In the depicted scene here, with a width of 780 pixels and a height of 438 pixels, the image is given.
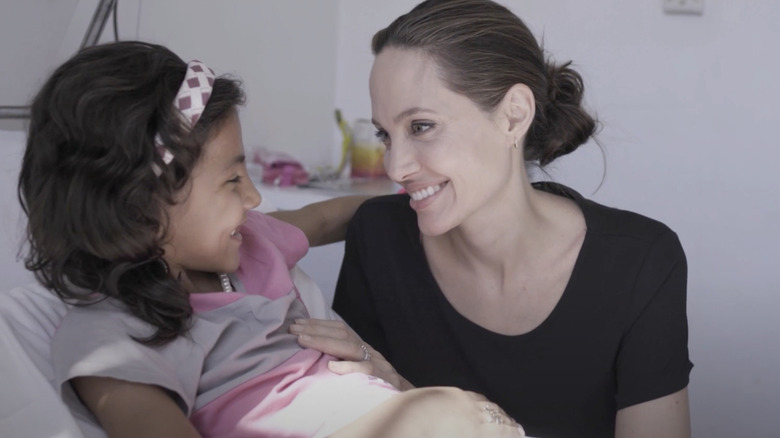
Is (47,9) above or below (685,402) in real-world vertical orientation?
above

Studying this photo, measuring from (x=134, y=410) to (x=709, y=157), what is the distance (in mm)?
2028

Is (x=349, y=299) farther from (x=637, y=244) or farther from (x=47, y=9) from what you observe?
(x=47, y=9)

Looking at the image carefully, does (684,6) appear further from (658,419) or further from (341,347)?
(341,347)

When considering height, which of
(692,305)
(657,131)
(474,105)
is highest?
(474,105)

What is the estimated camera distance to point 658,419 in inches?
56.2

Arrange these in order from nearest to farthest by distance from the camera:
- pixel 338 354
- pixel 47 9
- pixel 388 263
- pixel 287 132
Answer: pixel 338 354 < pixel 388 263 < pixel 47 9 < pixel 287 132

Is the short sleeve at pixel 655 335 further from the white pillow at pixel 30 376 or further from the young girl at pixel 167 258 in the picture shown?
the white pillow at pixel 30 376

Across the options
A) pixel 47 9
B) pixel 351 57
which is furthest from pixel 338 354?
pixel 351 57

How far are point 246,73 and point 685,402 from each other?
176 cm

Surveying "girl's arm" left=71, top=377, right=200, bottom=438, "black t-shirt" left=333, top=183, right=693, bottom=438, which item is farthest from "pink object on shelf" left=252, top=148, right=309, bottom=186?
"girl's arm" left=71, top=377, right=200, bottom=438

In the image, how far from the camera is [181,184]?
124 centimetres

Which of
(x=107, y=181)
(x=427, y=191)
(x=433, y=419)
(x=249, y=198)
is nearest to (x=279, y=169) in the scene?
(x=427, y=191)

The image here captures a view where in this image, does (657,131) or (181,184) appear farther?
(657,131)

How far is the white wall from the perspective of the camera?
2592 mm
